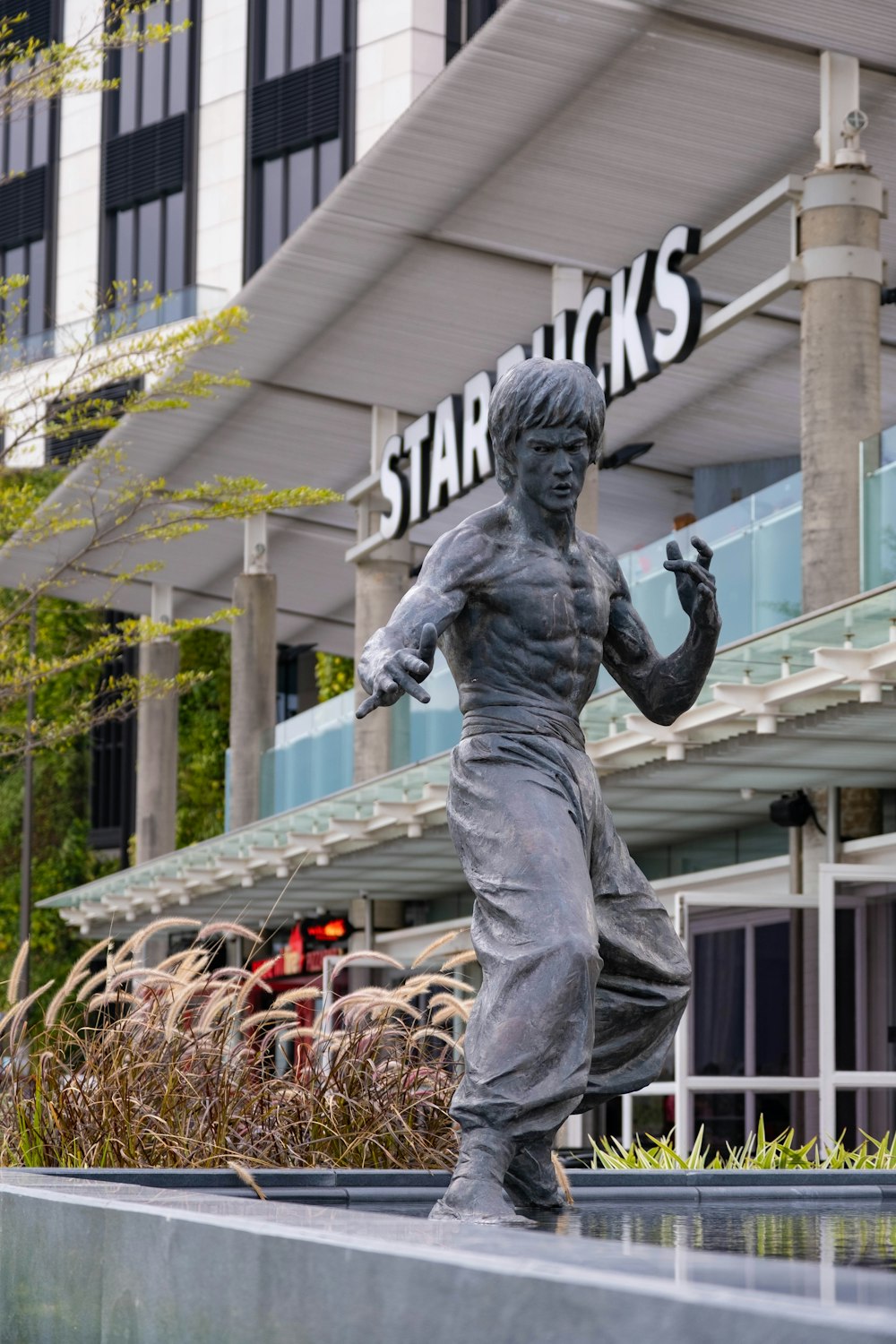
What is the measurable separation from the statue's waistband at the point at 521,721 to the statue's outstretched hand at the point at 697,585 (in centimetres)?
51

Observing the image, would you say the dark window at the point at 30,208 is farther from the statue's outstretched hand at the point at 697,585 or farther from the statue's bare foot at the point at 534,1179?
the statue's bare foot at the point at 534,1179

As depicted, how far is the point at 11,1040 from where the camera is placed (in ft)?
28.8

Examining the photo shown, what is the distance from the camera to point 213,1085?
838 cm

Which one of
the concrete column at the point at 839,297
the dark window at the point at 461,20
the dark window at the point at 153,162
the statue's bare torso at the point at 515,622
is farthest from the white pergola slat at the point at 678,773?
the dark window at the point at 153,162

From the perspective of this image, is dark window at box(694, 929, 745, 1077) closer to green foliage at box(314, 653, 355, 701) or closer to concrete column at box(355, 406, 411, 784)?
concrete column at box(355, 406, 411, 784)

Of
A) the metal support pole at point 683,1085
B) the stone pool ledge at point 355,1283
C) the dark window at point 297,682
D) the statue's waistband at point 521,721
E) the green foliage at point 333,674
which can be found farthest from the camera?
the dark window at point 297,682

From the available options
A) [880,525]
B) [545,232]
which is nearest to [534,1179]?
[880,525]

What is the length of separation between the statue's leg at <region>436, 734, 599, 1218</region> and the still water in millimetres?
316

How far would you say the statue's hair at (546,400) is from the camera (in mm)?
6180

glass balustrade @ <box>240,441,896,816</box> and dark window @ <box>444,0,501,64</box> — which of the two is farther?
dark window @ <box>444,0,501,64</box>

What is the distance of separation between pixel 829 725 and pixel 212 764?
3202 centimetres

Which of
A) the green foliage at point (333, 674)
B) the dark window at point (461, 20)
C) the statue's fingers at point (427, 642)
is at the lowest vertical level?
the statue's fingers at point (427, 642)

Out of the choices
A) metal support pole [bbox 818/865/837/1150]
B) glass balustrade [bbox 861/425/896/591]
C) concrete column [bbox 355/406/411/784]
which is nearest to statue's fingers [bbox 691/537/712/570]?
glass balustrade [bbox 861/425/896/591]

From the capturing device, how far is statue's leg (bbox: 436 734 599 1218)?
18.6 ft
